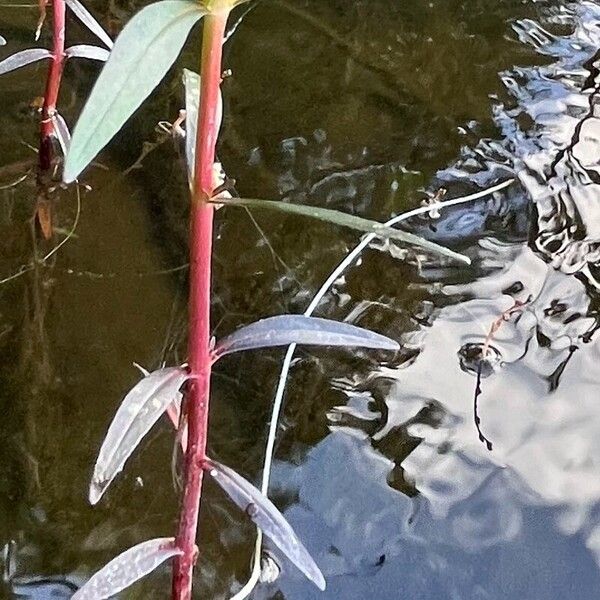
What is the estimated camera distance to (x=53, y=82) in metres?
1.00

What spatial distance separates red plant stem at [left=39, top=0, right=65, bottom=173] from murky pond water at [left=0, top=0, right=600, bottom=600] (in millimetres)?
50

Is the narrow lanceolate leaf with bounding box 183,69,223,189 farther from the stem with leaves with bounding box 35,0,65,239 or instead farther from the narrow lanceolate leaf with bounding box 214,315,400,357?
the stem with leaves with bounding box 35,0,65,239

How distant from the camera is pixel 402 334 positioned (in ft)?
3.29

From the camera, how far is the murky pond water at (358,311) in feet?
2.74

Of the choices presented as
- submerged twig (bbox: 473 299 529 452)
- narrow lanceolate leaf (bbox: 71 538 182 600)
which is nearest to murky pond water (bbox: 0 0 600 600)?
submerged twig (bbox: 473 299 529 452)

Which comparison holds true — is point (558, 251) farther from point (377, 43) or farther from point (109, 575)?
point (109, 575)

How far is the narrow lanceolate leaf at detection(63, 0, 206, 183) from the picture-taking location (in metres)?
0.39

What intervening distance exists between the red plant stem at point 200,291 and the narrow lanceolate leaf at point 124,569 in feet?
0.05

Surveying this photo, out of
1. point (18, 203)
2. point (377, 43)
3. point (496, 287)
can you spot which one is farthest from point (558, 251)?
point (18, 203)

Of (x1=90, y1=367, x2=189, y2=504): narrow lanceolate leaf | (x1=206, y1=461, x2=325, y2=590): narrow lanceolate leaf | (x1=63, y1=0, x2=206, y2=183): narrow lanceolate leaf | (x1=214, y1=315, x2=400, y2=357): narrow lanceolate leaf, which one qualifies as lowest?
(x1=206, y1=461, x2=325, y2=590): narrow lanceolate leaf

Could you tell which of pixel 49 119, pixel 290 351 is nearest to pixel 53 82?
pixel 49 119

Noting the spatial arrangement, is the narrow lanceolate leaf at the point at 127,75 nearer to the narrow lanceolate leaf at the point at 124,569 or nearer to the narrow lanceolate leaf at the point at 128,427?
the narrow lanceolate leaf at the point at 128,427

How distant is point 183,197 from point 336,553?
494 mm

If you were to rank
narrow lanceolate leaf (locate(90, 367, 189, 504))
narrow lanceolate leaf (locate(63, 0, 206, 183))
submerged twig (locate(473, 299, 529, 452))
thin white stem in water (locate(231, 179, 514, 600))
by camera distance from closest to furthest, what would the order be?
narrow lanceolate leaf (locate(63, 0, 206, 183))
narrow lanceolate leaf (locate(90, 367, 189, 504))
thin white stem in water (locate(231, 179, 514, 600))
submerged twig (locate(473, 299, 529, 452))
